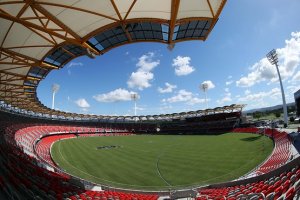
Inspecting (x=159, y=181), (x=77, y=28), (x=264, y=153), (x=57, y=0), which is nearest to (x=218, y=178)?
(x=159, y=181)

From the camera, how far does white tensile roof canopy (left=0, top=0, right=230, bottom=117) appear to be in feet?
29.3

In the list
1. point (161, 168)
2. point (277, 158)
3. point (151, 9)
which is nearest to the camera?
point (151, 9)

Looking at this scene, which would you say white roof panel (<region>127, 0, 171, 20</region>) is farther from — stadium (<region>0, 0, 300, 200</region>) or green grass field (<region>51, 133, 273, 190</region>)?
green grass field (<region>51, 133, 273, 190</region>)

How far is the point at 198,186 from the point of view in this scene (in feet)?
63.3

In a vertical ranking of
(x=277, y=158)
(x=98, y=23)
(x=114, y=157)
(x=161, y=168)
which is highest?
(x=98, y=23)

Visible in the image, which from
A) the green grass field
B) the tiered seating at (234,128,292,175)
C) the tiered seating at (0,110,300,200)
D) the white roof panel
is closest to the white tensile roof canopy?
the white roof panel

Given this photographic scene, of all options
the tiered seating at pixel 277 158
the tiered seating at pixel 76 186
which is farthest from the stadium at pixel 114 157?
the tiered seating at pixel 277 158

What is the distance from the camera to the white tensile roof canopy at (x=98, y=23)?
8945 mm

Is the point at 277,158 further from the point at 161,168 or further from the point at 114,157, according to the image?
the point at 114,157

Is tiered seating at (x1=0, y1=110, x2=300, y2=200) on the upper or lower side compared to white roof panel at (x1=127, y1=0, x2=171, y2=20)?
lower

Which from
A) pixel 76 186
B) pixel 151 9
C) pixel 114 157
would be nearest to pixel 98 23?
pixel 151 9

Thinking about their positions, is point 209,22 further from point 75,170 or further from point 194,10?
point 75,170

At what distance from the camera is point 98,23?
1052 centimetres

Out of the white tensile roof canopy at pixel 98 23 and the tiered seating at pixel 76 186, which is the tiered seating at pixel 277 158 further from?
the white tensile roof canopy at pixel 98 23
